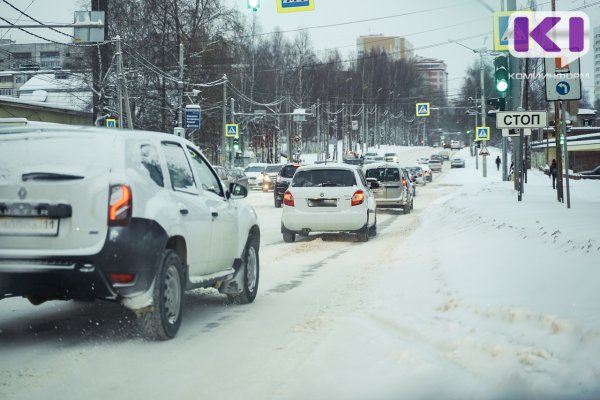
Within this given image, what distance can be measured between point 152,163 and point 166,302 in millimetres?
1169

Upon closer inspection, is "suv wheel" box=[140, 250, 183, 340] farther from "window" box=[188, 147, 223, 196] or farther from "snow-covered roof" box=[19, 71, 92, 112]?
"snow-covered roof" box=[19, 71, 92, 112]

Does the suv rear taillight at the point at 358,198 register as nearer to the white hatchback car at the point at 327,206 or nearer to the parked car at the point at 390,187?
the white hatchback car at the point at 327,206

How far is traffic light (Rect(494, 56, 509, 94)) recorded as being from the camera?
854 inches

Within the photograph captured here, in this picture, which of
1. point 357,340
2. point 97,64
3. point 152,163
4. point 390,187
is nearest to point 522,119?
point 390,187

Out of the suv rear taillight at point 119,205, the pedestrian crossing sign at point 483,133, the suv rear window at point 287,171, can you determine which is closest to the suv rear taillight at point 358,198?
the suv rear taillight at point 119,205

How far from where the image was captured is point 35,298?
6.53 meters

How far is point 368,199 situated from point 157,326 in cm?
1153

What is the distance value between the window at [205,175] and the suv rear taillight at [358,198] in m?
8.66

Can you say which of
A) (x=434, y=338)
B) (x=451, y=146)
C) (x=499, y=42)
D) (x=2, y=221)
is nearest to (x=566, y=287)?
(x=434, y=338)

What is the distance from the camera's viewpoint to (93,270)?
19.9 ft

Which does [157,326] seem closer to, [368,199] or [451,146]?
[368,199]

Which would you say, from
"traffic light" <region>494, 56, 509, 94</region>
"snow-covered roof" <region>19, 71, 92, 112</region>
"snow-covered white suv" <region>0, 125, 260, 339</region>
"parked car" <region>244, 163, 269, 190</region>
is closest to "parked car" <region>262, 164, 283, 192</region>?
"parked car" <region>244, 163, 269, 190</region>

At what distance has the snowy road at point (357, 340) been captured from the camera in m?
5.09

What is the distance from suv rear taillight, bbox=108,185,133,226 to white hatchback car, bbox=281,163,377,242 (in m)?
10.8
